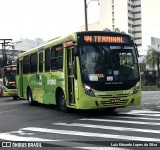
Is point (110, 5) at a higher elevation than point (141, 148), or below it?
higher

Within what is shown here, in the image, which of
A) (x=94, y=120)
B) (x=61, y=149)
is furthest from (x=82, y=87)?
(x=61, y=149)

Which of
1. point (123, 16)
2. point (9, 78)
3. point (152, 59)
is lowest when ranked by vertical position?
point (9, 78)

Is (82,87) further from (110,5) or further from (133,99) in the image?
(110,5)

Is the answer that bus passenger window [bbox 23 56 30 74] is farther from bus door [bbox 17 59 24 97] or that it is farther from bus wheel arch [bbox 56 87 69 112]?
bus wheel arch [bbox 56 87 69 112]

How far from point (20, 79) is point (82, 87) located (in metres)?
10.5

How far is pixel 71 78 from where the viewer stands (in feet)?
49.0

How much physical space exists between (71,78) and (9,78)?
60.1 feet

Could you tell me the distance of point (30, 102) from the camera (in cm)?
2184

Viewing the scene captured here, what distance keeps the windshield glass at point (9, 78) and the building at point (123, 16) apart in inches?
5532

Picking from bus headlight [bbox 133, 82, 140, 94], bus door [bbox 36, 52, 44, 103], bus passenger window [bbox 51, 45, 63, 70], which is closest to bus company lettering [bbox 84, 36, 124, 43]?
bus headlight [bbox 133, 82, 140, 94]

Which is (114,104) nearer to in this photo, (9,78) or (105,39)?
(105,39)

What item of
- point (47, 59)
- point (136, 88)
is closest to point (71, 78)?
point (136, 88)

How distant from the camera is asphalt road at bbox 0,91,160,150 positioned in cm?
897

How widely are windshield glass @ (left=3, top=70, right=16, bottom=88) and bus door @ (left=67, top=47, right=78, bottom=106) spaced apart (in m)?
17.3
